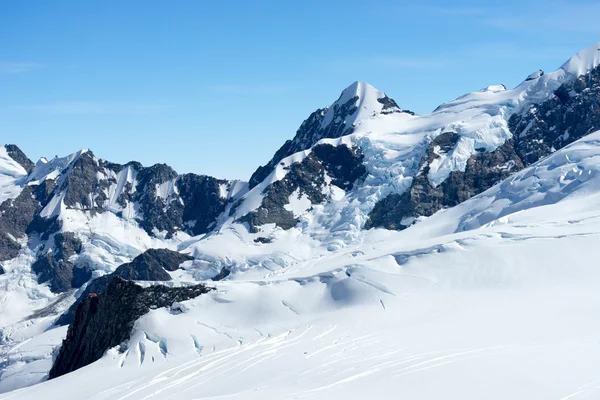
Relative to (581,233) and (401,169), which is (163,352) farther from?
(401,169)

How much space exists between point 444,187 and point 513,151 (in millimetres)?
19880

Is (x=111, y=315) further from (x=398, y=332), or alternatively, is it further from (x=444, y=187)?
(x=444, y=187)

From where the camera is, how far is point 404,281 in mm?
64188

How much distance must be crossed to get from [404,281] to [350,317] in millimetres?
8582

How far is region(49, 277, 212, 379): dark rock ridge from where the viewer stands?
59906 mm

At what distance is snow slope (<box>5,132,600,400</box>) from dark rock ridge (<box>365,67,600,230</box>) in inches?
3698

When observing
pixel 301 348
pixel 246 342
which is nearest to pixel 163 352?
pixel 246 342

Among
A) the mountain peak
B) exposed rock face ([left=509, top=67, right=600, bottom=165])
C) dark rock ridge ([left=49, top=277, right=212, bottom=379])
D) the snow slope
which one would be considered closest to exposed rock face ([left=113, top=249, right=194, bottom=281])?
exposed rock face ([left=509, top=67, right=600, bottom=165])

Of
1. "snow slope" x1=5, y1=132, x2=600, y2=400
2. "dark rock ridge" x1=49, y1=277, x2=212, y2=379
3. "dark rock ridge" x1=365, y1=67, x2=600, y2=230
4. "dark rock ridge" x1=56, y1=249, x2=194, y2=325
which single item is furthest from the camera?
"dark rock ridge" x1=56, y1=249, x2=194, y2=325

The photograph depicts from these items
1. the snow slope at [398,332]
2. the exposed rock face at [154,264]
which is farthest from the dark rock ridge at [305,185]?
the snow slope at [398,332]

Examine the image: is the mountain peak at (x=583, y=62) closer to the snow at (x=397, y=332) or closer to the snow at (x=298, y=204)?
the snow at (x=298, y=204)

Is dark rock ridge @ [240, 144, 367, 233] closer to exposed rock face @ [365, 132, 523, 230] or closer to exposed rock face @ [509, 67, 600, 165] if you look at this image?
exposed rock face @ [365, 132, 523, 230]

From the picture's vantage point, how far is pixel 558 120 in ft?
599

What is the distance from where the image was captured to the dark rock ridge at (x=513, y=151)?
570ft
